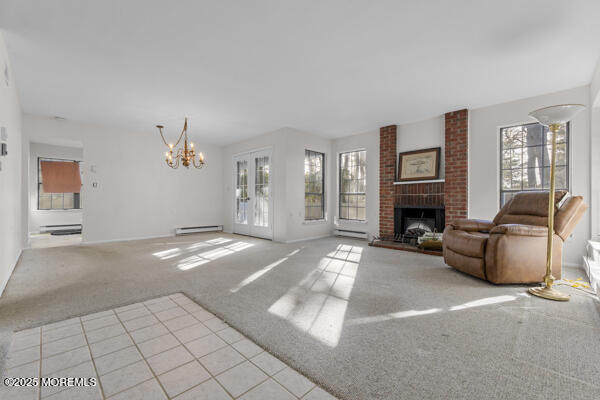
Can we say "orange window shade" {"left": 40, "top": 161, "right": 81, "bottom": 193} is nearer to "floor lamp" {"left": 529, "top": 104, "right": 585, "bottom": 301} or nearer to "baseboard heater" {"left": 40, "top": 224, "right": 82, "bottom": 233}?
"baseboard heater" {"left": 40, "top": 224, "right": 82, "bottom": 233}

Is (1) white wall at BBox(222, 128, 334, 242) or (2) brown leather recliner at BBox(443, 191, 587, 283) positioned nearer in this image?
(2) brown leather recliner at BBox(443, 191, 587, 283)

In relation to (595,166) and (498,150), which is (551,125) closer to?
(595,166)

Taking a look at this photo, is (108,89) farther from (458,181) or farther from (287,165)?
(458,181)

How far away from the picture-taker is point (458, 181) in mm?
4469

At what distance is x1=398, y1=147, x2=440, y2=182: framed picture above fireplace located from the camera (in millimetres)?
4805

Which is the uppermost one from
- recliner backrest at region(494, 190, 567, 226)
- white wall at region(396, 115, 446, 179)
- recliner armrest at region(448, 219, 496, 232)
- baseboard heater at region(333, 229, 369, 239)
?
white wall at region(396, 115, 446, 179)

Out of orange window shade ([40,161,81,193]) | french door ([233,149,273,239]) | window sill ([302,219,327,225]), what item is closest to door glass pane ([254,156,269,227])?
french door ([233,149,273,239])

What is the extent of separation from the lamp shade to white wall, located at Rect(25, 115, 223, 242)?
21.8 ft

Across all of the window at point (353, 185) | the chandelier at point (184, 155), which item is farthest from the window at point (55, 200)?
the window at point (353, 185)

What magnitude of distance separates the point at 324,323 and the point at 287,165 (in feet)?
13.3

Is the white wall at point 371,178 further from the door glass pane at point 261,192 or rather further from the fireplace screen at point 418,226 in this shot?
the door glass pane at point 261,192

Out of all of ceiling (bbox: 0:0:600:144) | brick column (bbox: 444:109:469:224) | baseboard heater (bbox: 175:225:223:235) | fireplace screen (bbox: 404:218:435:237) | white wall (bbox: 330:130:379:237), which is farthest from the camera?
baseboard heater (bbox: 175:225:223:235)

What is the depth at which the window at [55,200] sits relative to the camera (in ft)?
22.4

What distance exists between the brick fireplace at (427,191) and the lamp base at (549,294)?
198 centimetres
